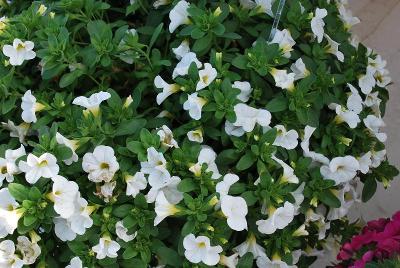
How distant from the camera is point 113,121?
137 cm

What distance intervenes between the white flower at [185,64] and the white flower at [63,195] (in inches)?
13.4

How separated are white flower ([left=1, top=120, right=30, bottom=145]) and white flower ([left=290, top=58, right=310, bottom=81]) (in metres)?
0.62

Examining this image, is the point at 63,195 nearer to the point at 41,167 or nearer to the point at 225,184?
the point at 41,167

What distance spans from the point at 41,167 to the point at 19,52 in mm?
319

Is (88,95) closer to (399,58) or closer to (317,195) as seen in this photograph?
(317,195)

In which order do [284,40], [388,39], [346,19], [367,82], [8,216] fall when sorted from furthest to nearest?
[388,39] → [346,19] → [367,82] → [284,40] → [8,216]

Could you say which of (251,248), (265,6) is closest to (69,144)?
(251,248)

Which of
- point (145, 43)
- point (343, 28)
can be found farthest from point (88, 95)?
point (343, 28)

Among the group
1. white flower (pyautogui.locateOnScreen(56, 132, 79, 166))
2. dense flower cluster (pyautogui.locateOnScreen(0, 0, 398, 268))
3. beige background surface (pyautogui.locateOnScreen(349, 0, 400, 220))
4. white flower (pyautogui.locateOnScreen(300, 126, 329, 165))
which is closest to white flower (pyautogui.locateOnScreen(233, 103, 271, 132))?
dense flower cluster (pyautogui.locateOnScreen(0, 0, 398, 268))

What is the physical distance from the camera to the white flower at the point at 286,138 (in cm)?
139

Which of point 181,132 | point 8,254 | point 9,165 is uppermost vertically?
point 181,132

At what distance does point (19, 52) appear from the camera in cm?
143

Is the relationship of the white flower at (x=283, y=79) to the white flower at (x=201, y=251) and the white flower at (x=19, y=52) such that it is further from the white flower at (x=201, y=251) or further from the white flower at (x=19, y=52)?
the white flower at (x=19, y=52)

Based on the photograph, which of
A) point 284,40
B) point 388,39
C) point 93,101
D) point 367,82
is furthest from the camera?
point 388,39
